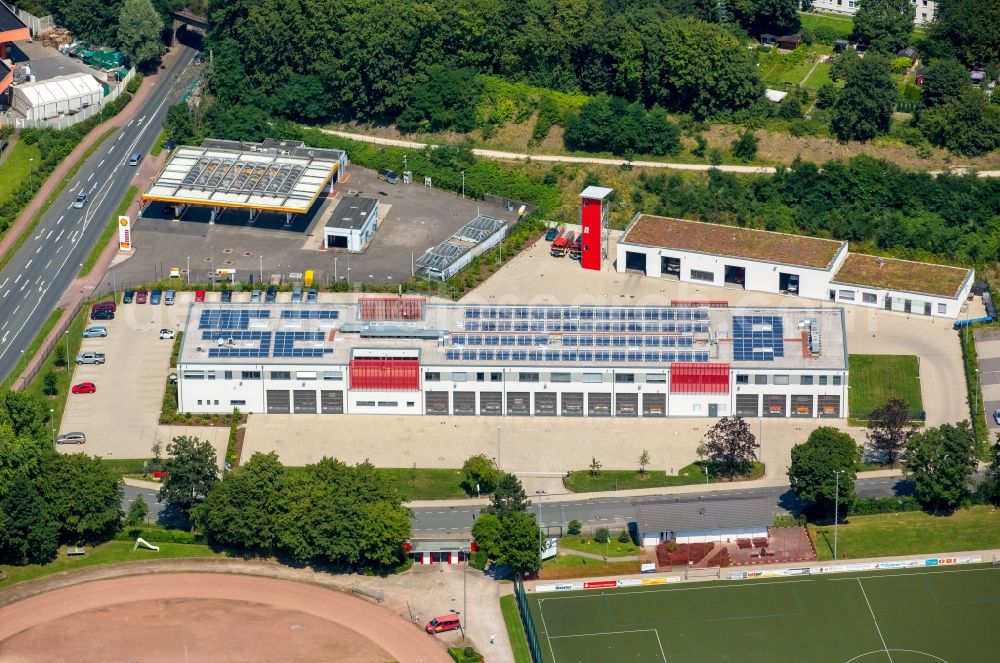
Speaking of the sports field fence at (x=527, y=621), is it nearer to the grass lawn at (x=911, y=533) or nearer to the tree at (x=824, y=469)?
the tree at (x=824, y=469)

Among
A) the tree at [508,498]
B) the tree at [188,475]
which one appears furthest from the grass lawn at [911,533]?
the tree at [188,475]

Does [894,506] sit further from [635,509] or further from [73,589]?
[73,589]

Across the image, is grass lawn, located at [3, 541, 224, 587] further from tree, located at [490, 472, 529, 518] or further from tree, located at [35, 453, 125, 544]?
tree, located at [490, 472, 529, 518]

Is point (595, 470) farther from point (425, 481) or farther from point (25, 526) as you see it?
point (25, 526)

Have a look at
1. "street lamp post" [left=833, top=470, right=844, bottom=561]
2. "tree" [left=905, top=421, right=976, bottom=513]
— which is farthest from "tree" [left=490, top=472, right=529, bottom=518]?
"tree" [left=905, top=421, right=976, bottom=513]

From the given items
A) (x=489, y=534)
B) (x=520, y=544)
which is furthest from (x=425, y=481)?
(x=520, y=544)
